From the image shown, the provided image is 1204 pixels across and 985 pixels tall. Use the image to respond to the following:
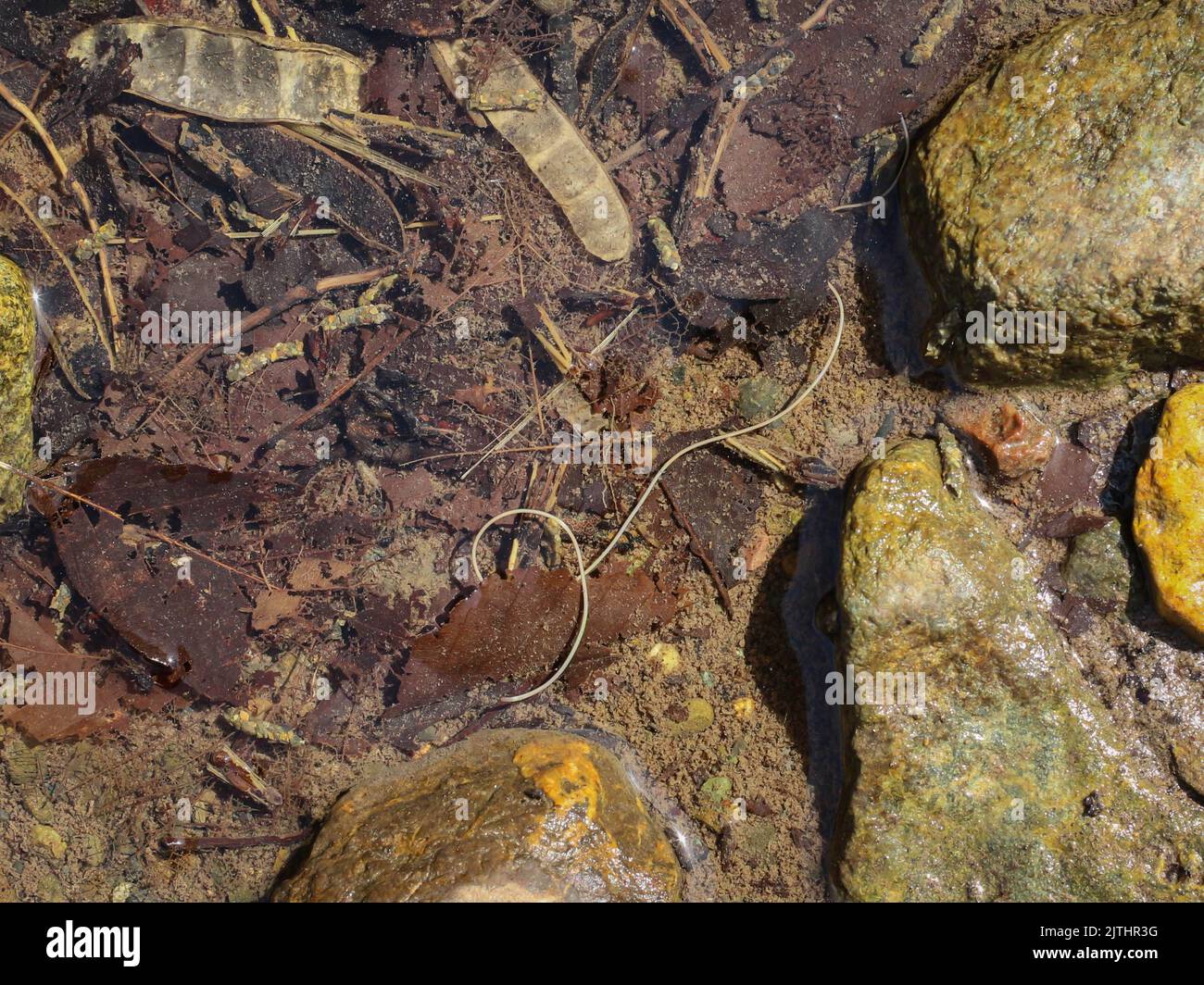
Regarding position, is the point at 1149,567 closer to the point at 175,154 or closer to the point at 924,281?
the point at 924,281

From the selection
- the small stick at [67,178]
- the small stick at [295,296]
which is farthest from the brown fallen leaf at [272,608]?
the small stick at [67,178]

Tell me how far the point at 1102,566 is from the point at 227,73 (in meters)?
5.55

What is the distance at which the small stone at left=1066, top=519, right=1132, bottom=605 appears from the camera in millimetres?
4129

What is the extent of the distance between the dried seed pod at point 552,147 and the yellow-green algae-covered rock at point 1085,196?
67.9 inches

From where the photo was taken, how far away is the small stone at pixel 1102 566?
4.13 meters

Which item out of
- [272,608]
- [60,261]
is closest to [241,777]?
[272,608]

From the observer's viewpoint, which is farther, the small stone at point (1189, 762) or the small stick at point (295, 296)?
the small stick at point (295, 296)

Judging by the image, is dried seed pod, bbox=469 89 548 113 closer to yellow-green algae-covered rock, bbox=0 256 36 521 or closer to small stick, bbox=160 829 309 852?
yellow-green algae-covered rock, bbox=0 256 36 521

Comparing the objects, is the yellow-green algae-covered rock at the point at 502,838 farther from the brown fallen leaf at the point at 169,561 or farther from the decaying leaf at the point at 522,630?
the brown fallen leaf at the point at 169,561

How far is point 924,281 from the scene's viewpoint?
448 centimetres

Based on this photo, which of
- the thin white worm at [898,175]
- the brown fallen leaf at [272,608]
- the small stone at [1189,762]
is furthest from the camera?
the brown fallen leaf at [272,608]

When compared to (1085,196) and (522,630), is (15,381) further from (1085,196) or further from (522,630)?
(1085,196)

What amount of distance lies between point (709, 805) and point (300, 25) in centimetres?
508

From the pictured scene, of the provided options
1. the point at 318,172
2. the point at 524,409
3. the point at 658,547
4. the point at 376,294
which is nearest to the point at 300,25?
the point at 318,172
